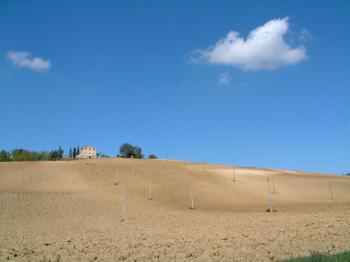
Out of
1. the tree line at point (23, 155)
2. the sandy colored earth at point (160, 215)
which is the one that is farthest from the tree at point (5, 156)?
the sandy colored earth at point (160, 215)

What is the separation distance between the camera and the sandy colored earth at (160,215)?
16.8 metres

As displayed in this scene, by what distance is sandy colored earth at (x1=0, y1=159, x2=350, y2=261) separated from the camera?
16812mm

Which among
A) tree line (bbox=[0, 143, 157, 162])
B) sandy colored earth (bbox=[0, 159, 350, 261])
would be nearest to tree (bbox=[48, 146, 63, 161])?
tree line (bbox=[0, 143, 157, 162])

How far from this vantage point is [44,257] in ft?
52.1

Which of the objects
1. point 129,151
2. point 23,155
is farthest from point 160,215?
point 129,151

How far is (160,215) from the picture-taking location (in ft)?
105

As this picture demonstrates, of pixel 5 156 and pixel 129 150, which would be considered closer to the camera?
pixel 5 156

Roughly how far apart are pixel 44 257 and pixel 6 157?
7327cm

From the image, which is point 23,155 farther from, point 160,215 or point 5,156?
point 160,215

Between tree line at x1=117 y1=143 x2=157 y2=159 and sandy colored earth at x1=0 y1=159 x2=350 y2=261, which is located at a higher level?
tree line at x1=117 y1=143 x2=157 y2=159

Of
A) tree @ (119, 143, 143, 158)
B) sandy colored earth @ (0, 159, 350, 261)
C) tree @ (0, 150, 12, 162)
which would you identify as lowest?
sandy colored earth @ (0, 159, 350, 261)

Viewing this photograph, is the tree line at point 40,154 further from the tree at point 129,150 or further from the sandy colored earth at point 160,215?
the sandy colored earth at point 160,215

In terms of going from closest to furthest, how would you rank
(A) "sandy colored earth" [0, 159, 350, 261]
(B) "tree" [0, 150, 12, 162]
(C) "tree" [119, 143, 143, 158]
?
(A) "sandy colored earth" [0, 159, 350, 261] → (B) "tree" [0, 150, 12, 162] → (C) "tree" [119, 143, 143, 158]

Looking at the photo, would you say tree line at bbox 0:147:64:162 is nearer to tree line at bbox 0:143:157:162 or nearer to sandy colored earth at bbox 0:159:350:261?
tree line at bbox 0:143:157:162
